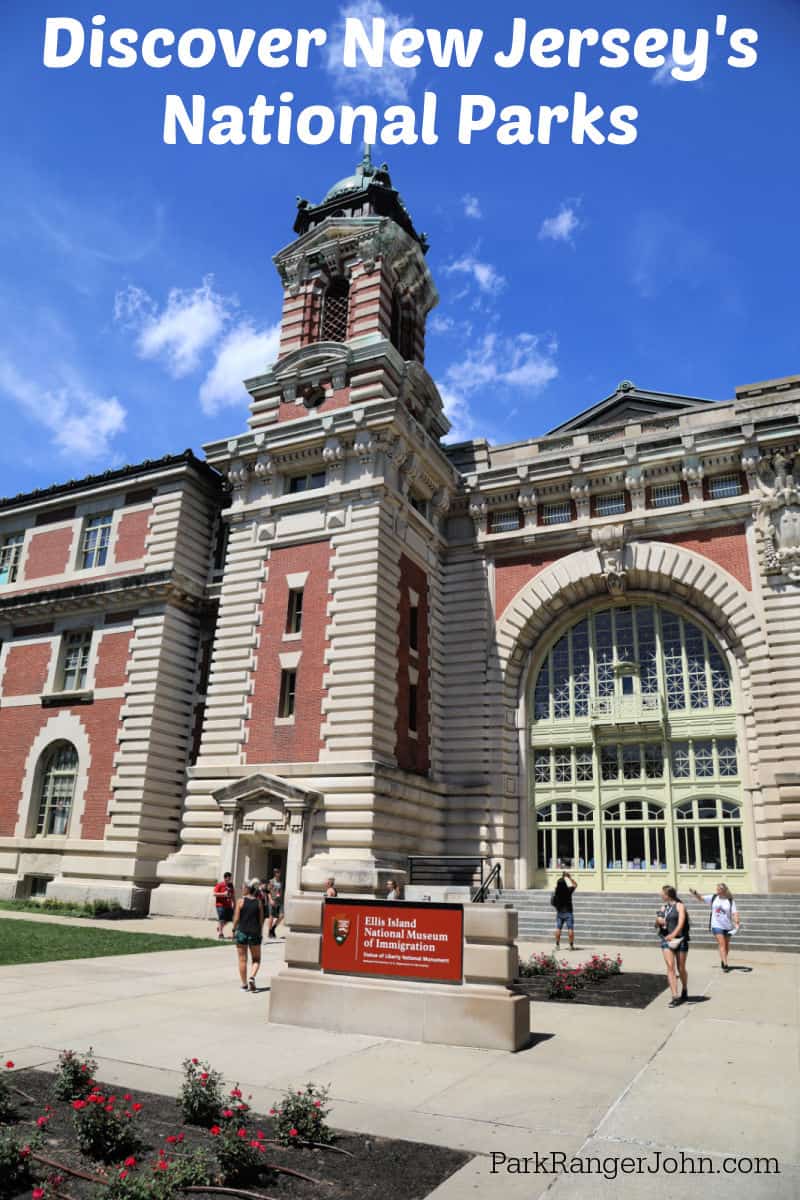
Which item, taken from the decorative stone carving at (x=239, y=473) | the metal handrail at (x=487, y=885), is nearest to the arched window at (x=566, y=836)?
the metal handrail at (x=487, y=885)

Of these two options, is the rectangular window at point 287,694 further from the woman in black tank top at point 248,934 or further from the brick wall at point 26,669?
the woman in black tank top at point 248,934

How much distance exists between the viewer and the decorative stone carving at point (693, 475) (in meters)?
31.8

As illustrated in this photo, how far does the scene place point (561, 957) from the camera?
2016 cm

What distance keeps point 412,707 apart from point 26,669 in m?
17.7

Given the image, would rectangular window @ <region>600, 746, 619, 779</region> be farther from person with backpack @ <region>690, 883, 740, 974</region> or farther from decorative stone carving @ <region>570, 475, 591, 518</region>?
person with backpack @ <region>690, 883, 740, 974</region>

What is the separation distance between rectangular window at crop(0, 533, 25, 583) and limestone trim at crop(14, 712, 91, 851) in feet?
29.2

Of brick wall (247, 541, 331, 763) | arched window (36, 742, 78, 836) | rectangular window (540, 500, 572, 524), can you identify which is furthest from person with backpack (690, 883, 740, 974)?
arched window (36, 742, 78, 836)

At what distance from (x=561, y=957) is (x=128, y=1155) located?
50.6ft

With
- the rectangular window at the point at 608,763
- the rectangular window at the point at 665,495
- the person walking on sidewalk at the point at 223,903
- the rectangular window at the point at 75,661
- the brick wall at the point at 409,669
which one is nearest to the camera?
the person walking on sidewalk at the point at 223,903

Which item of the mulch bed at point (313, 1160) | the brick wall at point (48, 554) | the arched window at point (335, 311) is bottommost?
the mulch bed at point (313, 1160)

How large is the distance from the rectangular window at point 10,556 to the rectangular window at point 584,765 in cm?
2704

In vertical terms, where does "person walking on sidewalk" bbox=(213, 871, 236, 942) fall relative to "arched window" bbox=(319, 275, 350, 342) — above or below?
below

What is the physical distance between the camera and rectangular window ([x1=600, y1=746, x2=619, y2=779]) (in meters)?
32.2

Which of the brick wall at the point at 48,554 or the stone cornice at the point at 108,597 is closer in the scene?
the stone cornice at the point at 108,597
